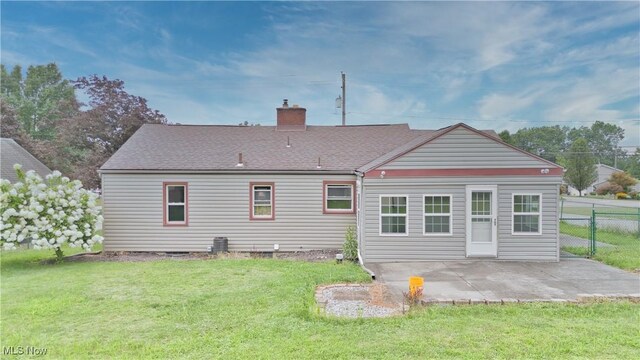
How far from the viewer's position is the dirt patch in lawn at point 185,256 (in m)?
11.0

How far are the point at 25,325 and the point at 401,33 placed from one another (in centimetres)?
1640

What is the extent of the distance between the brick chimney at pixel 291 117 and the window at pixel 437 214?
23.8 ft

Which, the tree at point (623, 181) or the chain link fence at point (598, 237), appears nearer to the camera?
the chain link fence at point (598, 237)

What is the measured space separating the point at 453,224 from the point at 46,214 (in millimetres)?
11714

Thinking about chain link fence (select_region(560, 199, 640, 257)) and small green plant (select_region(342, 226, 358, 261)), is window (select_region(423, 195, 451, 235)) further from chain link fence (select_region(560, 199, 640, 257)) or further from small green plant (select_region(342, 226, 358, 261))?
chain link fence (select_region(560, 199, 640, 257))

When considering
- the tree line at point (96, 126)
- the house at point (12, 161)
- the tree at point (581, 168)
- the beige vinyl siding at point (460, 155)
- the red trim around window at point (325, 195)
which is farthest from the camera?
the tree at point (581, 168)

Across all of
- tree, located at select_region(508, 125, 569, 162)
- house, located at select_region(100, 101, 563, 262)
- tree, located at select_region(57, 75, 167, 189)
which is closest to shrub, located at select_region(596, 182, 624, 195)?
tree, located at select_region(508, 125, 569, 162)

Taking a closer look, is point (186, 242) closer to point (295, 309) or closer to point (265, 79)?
point (295, 309)

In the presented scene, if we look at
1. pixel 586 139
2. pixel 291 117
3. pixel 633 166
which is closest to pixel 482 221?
pixel 291 117

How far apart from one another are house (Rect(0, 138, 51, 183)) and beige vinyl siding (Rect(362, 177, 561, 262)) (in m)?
21.4

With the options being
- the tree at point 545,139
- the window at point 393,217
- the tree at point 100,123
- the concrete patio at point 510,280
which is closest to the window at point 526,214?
the concrete patio at point 510,280

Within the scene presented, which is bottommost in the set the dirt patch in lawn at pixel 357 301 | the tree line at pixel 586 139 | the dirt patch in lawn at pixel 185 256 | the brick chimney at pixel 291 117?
the dirt patch in lawn at pixel 185 256

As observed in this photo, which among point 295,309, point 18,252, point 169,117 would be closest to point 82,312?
point 295,309

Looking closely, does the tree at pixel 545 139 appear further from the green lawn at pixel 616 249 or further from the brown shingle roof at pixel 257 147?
the brown shingle roof at pixel 257 147
